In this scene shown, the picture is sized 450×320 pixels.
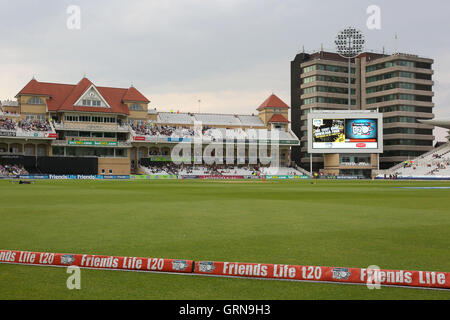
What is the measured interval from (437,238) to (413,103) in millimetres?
105686

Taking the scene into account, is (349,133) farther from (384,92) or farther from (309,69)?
(309,69)

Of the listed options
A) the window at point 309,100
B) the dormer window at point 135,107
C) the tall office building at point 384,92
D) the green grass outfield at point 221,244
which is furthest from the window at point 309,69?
the green grass outfield at point 221,244

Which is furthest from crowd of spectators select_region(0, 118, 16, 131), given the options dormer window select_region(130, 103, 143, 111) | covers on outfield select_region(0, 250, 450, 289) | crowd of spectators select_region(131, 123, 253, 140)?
covers on outfield select_region(0, 250, 450, 289)

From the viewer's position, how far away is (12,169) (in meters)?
71.6

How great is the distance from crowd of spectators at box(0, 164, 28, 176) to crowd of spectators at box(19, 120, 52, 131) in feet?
26.0

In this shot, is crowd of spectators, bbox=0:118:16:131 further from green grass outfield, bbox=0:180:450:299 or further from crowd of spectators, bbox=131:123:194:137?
green grass outfield, bbox=0:180:450:299

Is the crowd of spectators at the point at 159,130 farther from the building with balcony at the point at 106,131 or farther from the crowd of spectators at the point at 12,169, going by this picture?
the crowd of spectators at the point at 12,169

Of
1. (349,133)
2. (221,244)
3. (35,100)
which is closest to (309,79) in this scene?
(349,133)

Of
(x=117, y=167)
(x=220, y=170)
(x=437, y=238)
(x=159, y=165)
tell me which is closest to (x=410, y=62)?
(x=220, y=170)

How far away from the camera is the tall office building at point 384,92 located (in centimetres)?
10638

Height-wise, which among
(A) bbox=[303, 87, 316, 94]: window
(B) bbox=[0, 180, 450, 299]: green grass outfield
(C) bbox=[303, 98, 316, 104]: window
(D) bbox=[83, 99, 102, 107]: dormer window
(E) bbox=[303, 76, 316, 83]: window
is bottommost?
(B) bbox=[0, 180, 450, 299]: green grass outfield

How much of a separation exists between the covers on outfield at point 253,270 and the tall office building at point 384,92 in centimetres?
10004

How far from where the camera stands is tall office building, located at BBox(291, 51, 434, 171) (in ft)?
349

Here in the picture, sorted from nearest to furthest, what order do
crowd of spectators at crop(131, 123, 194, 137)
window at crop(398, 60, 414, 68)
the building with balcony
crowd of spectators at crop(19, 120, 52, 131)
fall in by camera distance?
crowd of spectators at crop(19, 120, 52, 131), the building with balcony, crowd of spectators at crop(131, 123, 194, 137), window at crop(398, 60, 414, 68)
